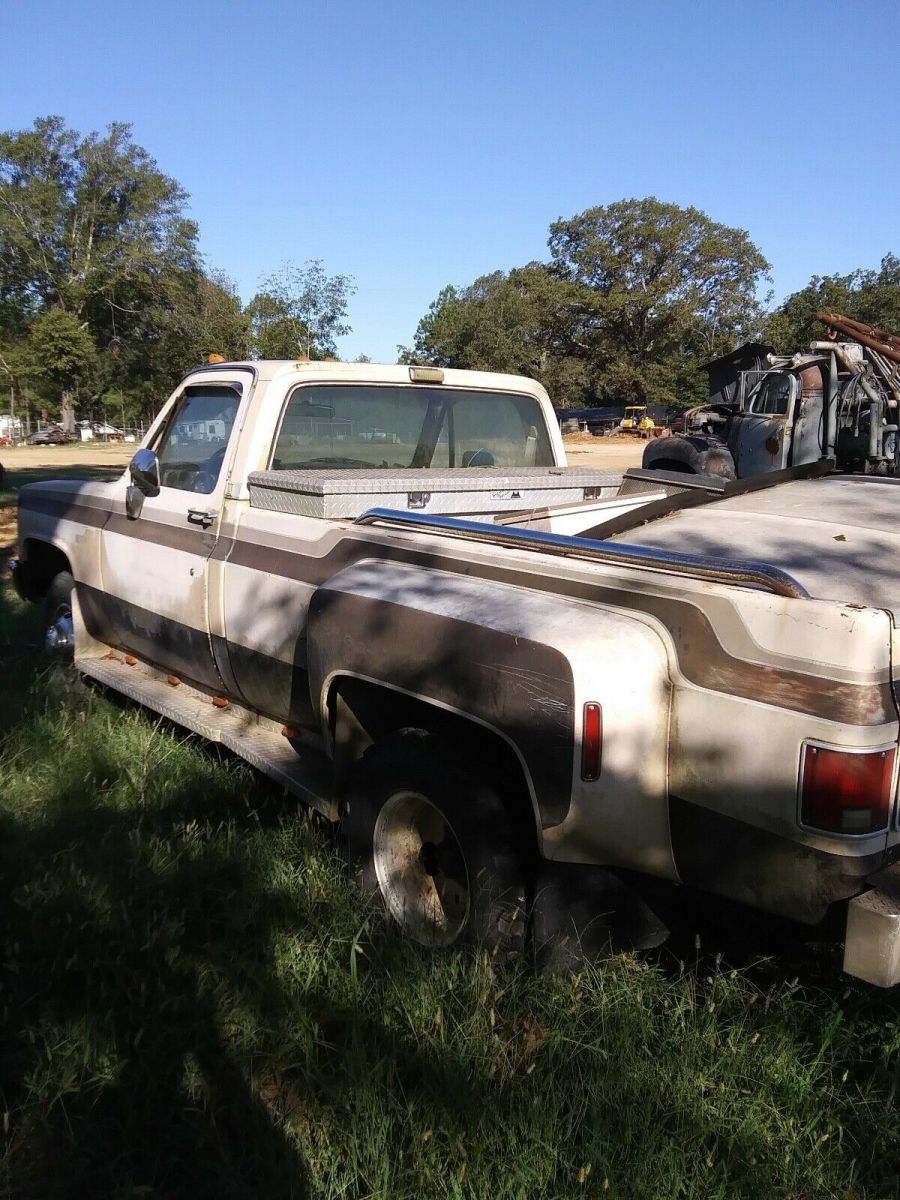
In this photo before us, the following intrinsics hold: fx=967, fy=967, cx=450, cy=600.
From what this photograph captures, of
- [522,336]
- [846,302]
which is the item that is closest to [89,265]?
[522,336]

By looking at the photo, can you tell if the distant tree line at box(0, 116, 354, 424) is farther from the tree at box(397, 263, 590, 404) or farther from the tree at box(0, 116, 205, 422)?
the tree at box(397, 263, 590, 404)

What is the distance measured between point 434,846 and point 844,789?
1.36m

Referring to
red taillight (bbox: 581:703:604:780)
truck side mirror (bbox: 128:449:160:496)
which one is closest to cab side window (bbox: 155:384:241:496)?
truck side mirror (bbox: 128:449:160:496)

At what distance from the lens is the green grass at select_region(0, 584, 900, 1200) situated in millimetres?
2139

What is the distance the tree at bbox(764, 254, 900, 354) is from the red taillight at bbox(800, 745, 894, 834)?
48441 millimetres

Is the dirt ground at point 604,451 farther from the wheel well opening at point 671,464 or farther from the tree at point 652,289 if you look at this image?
the wheel well opening at point 671,464

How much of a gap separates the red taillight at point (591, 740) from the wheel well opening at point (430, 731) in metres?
0.24

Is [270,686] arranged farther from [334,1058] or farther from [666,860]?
[666,860]

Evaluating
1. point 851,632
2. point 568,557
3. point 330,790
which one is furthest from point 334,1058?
point 851,632

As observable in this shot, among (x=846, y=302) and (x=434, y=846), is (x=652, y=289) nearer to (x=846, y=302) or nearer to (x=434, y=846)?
(x=846, y=302)

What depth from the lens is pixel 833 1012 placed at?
2.51m

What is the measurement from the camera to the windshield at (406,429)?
4.25m

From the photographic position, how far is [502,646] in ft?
8.09

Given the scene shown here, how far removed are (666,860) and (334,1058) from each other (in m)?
1.02
